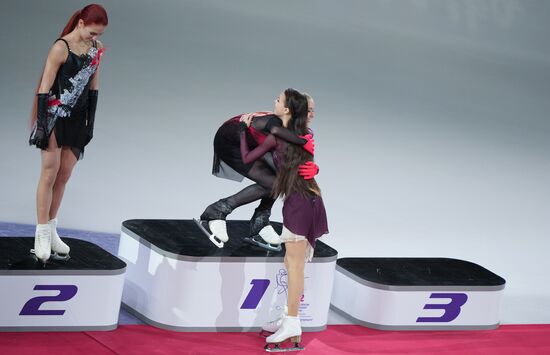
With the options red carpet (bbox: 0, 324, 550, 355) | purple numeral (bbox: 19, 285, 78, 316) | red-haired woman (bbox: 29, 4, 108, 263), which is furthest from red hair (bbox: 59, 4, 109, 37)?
red carpet (bbox: 0, 324, 550, 355)

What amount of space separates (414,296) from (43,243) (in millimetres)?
2441

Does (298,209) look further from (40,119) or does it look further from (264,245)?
(40,119)

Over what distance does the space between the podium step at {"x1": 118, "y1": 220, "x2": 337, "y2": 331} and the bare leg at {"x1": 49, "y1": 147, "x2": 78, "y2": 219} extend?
56cm

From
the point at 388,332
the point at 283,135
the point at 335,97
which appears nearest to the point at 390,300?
the point at 388,332

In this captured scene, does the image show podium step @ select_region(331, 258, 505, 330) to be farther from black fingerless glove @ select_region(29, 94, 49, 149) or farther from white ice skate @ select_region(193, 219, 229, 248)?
black fingerless glove @ select_region(29, 94, 49, 149)

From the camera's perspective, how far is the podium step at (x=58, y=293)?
18.8 feet

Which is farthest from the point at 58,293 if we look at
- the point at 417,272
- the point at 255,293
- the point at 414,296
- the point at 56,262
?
the point at 417,272

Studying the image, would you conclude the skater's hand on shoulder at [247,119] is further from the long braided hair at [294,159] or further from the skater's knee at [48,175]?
the skater's knee at [48,175]

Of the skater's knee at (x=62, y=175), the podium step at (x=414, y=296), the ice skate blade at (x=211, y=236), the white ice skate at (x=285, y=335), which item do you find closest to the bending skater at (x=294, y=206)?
the white ice skate at (x=285, y=335)

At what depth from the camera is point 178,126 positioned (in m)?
11.6

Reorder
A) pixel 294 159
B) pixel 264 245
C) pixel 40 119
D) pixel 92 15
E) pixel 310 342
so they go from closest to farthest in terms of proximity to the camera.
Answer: pixel 40 119 < pixel 92 15 < pixel 294 159 < pixel 310 342 < pixel 264 245

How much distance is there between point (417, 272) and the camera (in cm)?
707

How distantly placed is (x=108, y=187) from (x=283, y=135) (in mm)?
3380

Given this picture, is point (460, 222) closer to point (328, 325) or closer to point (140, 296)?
point (328, 325)
